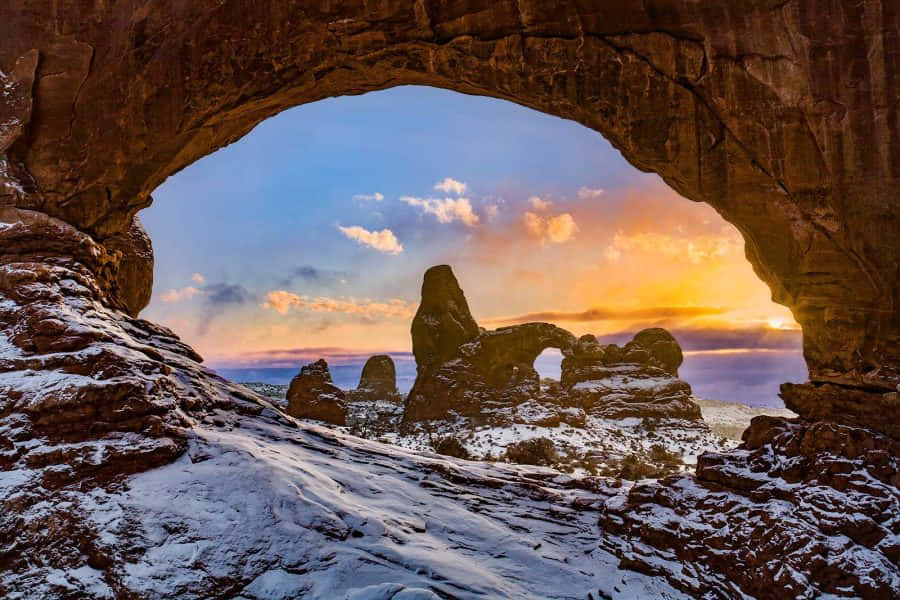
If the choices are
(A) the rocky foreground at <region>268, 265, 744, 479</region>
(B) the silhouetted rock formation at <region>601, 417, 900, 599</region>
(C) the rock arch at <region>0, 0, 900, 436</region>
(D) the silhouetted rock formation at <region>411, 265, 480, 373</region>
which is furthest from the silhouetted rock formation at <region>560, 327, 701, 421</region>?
(B) the silhouetted rock formation at <region>601, 417, 900, 599</region>

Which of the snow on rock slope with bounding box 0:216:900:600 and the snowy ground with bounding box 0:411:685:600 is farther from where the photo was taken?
the snow on rock slope with bounding box 0:216:900:600

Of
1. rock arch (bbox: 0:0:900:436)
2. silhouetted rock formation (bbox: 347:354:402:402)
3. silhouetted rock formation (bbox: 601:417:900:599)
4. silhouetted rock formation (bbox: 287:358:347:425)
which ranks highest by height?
rock arch (bbox: 0:0:900:436)

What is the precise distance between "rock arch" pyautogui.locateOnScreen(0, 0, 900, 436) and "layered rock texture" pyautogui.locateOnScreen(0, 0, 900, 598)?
0.06 metres

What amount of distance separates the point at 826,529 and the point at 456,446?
17.4 metres

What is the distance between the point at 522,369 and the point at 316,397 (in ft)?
96.7

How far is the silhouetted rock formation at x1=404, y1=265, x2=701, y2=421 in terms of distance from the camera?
178 ft

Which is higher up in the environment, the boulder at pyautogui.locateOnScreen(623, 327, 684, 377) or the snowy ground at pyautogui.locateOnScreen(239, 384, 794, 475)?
the boulder at pyautogui.locateOnScreen(623, 327, 684, 377)

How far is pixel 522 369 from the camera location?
2304 inches

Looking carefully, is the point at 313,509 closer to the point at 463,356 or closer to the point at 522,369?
the point at 463,356

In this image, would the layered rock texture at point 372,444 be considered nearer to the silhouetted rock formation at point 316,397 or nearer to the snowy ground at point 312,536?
the snowy ground at point 312,536

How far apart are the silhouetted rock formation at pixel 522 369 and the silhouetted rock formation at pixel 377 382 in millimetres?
18323

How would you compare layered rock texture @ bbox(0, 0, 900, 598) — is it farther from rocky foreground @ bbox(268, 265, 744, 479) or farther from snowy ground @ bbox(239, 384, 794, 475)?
rocky foreground @ bbox(268, 265, 744, 479)

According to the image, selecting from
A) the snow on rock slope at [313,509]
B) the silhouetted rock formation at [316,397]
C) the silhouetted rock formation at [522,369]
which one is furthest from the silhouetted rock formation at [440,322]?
the snow on rock slope at [313,509]

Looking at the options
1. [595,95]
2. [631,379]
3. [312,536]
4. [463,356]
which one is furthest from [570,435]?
[312,536]
